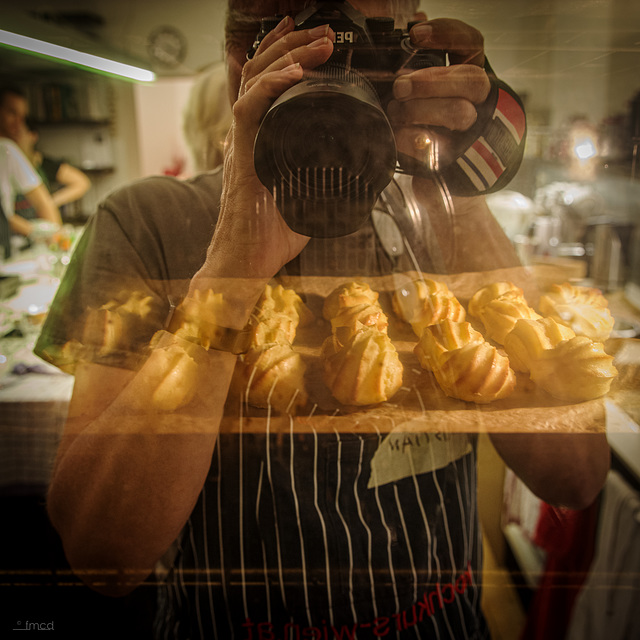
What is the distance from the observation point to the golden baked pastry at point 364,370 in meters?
0.52

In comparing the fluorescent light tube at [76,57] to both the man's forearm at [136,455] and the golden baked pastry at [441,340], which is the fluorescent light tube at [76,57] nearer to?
the man's forearm at [136,455]

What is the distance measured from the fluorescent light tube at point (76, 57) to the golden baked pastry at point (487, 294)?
0.53 m

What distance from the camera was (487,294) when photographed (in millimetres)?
686

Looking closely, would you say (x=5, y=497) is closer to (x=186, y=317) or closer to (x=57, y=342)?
(x=57, y=342)

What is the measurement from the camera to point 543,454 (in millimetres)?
660

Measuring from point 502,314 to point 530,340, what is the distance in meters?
0.07

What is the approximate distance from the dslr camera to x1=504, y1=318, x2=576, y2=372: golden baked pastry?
0.26 meters

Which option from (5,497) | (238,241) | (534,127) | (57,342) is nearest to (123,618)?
(5,497)

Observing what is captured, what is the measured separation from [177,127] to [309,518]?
65 cm

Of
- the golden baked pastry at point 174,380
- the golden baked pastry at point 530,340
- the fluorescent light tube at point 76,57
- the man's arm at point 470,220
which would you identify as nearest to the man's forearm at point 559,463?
the man's arm at point 470,220

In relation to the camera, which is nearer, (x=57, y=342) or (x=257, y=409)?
Result: (x=257, y=409)

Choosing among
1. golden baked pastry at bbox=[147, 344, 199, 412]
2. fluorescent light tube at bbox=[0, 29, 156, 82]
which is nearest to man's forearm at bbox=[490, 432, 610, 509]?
golden baked pastry at bbox=[147, 344, 199, 412]

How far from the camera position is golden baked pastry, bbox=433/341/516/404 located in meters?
0.53

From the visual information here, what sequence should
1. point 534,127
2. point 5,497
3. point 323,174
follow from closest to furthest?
→ point 323,174, point 534,127, point 5,497
